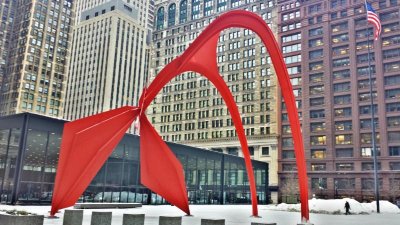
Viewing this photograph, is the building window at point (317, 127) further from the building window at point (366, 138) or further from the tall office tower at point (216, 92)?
the tall office tower at point (216, 92)

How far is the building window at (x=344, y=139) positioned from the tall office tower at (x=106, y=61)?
294 ft

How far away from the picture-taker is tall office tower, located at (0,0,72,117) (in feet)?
354

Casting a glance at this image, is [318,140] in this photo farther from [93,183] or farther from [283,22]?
[93,183]

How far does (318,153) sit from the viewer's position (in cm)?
8150

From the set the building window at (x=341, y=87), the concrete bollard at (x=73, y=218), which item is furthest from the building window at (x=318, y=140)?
the concrete bollard at (x=73, y=218)

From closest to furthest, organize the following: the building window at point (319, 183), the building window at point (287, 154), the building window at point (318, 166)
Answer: the building window at point (319, 183)
the building window at point (318, 166)
the building window at point (287, 154)

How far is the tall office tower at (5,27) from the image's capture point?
370ft

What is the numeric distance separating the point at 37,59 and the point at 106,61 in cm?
3681

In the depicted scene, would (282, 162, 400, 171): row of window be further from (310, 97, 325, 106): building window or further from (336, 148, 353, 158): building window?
(310, 97, 325, 106): building window

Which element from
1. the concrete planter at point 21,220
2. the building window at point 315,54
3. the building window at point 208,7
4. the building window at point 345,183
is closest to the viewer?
the concrete planter at point 21,220

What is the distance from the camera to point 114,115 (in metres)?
21.8

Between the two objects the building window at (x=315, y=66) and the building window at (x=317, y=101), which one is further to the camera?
the building window at (x=315, y=66)

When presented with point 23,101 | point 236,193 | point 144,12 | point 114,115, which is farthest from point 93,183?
point 144,12

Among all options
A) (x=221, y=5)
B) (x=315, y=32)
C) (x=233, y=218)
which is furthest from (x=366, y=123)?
(x=233, y=218)
